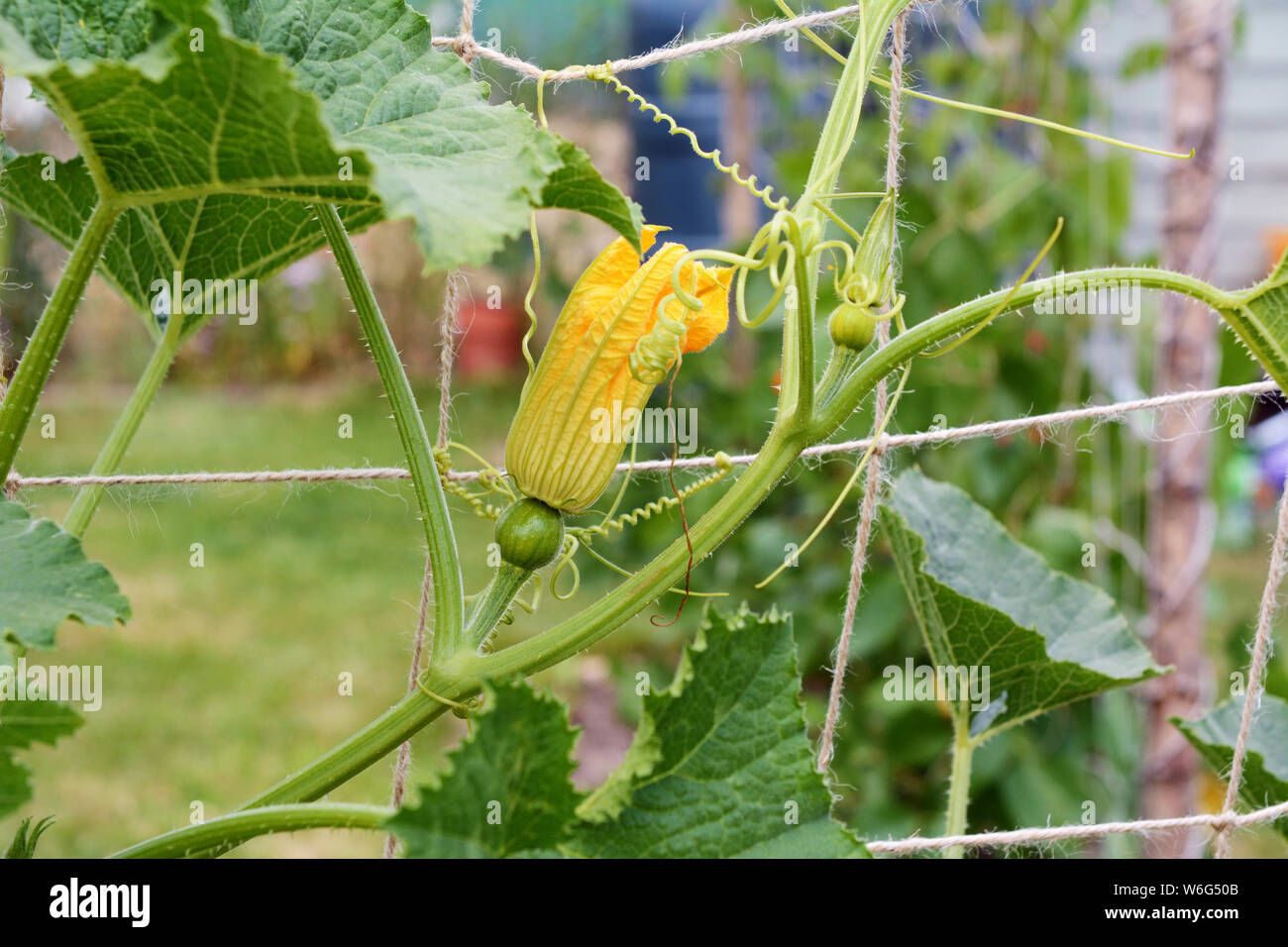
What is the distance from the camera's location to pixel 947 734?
1729mm

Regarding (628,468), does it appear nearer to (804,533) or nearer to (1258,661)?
(1258,661)

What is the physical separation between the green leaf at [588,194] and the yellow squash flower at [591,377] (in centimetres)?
5

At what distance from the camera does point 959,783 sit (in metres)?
0.78

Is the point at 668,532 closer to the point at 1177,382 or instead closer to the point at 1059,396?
the point at 1059,396

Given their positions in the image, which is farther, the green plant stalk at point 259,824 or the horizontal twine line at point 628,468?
the horizontal twine line at point 628,468

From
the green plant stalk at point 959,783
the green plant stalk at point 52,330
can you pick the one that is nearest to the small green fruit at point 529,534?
the green plant stalk at point 52,330

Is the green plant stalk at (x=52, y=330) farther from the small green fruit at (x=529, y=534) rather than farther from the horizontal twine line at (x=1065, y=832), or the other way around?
the horizontal twine line at (x=1065, y=832)

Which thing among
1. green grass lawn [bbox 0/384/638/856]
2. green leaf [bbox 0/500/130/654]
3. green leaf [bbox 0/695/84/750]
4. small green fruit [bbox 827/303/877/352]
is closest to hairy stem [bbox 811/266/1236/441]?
small green fruit [bbox 827/303/877/352]

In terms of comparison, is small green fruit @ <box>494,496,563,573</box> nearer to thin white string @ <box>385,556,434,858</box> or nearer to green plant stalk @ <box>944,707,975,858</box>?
thin white string @ <box>385,556,434,858</box>

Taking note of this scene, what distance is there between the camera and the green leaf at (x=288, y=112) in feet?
1.48

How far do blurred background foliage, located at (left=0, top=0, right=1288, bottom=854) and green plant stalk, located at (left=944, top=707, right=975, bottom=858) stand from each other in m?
0.22
